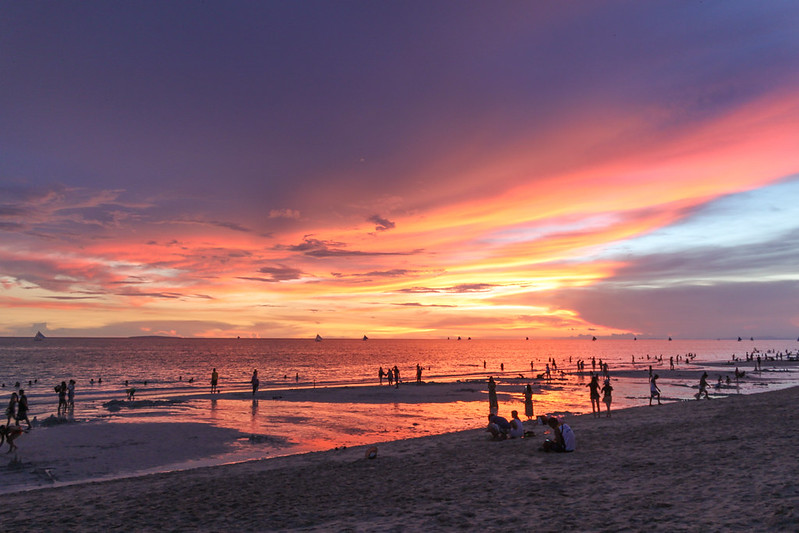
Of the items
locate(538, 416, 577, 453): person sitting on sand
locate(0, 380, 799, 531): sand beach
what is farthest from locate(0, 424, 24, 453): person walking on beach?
locate(538, 416, 577, 453): person sitting on sand

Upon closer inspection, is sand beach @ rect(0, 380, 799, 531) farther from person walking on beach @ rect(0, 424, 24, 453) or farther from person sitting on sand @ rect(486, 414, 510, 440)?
person walking on beach @ rect(0, 424, 24, 453)

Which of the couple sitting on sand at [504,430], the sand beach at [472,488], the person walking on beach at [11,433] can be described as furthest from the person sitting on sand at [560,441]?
the person walking on beach at [11,433]

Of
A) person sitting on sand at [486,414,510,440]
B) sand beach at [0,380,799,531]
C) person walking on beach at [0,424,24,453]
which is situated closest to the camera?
sand beach at [0,380,799,531]

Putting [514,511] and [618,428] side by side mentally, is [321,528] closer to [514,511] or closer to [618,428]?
[514,511]

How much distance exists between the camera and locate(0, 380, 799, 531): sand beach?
9.27m

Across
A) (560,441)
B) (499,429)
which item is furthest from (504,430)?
(560,441)

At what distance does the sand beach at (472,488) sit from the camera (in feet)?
30.4

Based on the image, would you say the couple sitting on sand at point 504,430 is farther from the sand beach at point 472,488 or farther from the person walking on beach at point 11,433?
the person walking on beach at point 11,433

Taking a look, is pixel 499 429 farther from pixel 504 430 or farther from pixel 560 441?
pixel 560 441

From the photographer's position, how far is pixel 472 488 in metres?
12.3

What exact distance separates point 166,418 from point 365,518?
82.0 ft

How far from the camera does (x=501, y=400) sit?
4191 centimetres

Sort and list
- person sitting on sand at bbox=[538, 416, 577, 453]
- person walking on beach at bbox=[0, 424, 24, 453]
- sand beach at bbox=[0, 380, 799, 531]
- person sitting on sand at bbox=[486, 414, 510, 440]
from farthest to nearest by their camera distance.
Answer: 1. person sitting on sand at bbox=[486, 414, 510, 440]
2. person walking on beach at bbox=[0, 424, 24, 453]
3. person sitting on sand at bbox=[538, 416, 577, 453]
4. sand beach at bbox=[0, 380, 799, 531]

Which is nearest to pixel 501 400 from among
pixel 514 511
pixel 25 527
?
pixel 514 511
